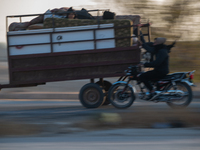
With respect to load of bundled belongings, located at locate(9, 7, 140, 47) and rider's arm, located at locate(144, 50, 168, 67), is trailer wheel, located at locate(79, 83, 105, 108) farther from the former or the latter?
rider's arm, located at locate(144, 50, 168, 67)

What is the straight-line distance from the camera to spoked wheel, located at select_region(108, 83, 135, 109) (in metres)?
7.73

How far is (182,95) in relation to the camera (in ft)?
24.1

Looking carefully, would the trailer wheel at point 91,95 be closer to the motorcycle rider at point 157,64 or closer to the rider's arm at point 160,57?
the motorcycle rider at point 157,64

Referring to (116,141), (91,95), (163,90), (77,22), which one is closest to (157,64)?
(163,90)

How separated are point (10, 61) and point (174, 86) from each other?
401 cm

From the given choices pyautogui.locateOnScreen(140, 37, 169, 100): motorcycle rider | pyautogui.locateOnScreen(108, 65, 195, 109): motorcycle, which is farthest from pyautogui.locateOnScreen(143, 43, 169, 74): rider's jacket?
pyautogui.locateOnScreen(108, 65, 195, 109): motorcycle

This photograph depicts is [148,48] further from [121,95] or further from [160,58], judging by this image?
[121,95]

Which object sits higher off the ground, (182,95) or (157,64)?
(157,64)

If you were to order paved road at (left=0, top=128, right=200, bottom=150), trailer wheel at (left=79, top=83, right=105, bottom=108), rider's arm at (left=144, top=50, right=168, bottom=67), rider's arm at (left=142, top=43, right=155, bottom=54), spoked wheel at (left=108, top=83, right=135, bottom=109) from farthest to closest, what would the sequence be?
1. trailer wheel at (left=79, top=83, right=105, bottom=108)
2. spoked wheel at (left=108, top=83, right=135, bottom=109)
3. rider's arm at (left=142, top=43, right=155, bottom=54)
4. rider's arm at (left=144, top=50, right=168, bottom=67)
5. paved road at (left=0, top=128, right=200, bottom=150)

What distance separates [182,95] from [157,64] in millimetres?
920

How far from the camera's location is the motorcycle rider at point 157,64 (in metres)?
7.34

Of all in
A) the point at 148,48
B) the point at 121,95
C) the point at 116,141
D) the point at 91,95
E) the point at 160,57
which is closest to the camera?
the point at 116,141

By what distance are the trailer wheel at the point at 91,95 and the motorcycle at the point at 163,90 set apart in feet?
1.51

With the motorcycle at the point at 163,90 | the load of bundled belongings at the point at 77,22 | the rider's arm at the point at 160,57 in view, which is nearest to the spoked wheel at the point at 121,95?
the motorcycle at the point at 163,90
